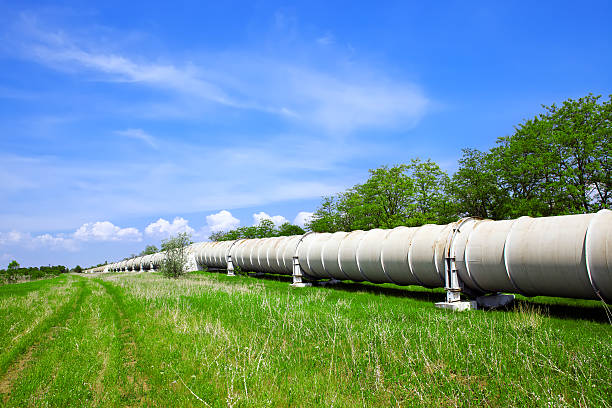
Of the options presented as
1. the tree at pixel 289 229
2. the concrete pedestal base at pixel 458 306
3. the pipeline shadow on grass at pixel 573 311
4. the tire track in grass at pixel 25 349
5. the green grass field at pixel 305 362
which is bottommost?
the pipeline shadow on grass at pixel 573 311

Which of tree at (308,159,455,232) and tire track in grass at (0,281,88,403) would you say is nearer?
tire track in grass at (0,281,88,403)

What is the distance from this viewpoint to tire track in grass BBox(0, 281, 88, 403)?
6758 mm

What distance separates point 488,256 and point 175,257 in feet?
99.1

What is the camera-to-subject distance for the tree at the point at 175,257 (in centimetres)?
3500

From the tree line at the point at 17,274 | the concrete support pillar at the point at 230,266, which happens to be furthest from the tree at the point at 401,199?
the tree line at the point at 17,274

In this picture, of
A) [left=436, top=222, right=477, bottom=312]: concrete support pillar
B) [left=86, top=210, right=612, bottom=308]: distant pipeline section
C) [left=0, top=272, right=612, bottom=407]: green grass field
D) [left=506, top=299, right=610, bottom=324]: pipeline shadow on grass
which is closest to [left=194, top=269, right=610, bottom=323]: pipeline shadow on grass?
[left=506, top=299, right=610, bottom=324]: pipeline shadow on grass

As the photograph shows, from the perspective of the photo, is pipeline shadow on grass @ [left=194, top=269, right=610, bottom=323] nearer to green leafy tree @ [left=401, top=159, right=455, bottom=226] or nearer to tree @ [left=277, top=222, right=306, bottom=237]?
green leafy tree @ [left=401, top=159, right=455, bottom=226]

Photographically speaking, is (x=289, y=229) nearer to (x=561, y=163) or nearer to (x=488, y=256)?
(x=561, y=163)

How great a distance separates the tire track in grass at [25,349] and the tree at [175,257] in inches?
849

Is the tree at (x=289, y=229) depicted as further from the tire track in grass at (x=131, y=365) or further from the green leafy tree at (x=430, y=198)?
the tire track in grass at (x=131, y=365)

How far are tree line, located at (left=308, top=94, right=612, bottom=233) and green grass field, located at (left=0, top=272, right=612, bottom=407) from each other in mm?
24348

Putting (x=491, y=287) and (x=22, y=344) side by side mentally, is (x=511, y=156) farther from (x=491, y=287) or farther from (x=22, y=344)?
(x=22, y=344)

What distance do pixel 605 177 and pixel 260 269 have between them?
1194 inches

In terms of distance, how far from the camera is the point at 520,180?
3528 cm
